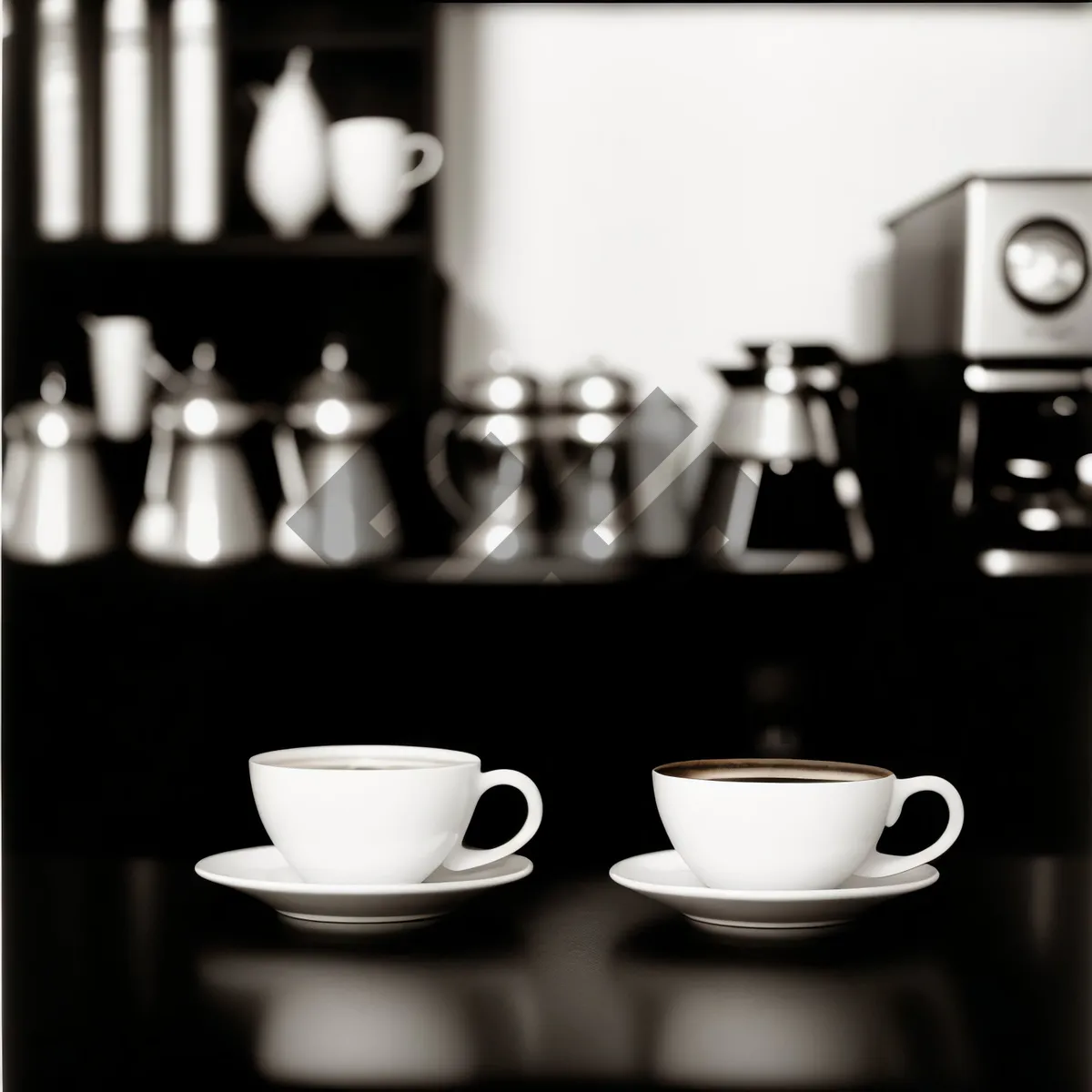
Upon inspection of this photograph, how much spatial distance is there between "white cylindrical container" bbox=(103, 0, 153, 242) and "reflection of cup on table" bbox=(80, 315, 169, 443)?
82 mm

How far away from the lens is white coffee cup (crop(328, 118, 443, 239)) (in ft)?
4.22

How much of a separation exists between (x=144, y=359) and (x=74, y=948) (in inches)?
30.2

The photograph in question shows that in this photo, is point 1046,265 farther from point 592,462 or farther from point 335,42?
point 335,42

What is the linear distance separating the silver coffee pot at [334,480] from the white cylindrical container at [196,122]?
0.17 m

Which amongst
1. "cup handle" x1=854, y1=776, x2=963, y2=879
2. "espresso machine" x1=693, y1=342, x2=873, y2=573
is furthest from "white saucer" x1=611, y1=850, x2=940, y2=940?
"espresso machine" x1=693, y1=342, x2=873, y2=573

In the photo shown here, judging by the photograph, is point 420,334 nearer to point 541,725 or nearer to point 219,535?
point 219,535

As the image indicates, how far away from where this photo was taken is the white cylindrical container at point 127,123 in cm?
130

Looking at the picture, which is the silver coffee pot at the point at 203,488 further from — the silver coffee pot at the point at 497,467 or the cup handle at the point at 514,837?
the cup handle at the point at 514,837

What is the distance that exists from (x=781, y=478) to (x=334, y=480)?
39 cm

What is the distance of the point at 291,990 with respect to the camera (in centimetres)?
59

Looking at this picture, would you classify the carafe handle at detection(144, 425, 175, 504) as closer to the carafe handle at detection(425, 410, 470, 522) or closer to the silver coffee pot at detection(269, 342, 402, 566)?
the silver coffee pot at detection(269, 342, 402, 566)

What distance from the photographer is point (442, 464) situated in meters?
1.35

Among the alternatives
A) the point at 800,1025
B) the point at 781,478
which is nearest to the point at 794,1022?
the point at 800,1025

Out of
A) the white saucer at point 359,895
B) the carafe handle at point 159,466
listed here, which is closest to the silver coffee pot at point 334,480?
the carafe handle at point 159,466
